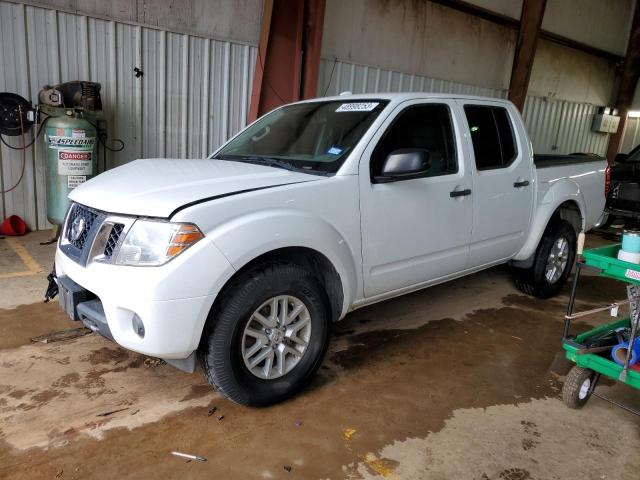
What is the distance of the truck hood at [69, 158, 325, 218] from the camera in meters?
2.38

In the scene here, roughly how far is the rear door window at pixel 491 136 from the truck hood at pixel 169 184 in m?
1.63

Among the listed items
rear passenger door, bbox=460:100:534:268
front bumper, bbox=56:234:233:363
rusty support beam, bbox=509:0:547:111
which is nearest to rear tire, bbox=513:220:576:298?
rear passenger door, bbox=460:100:534:268

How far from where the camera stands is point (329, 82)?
8.48 m

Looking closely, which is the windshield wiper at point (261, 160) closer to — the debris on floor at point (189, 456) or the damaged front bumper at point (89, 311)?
the damaged front bumper at point (89, 311)

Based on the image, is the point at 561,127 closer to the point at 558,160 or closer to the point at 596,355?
the point at 558,160

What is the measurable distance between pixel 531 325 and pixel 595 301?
134cm

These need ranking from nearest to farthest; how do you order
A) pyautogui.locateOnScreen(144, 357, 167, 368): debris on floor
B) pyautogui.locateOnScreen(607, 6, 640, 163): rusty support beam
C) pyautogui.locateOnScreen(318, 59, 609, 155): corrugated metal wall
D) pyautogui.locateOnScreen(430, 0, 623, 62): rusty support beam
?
pyautogui.locateOnScreen(144, 357, 167, 368): debris on floor → pyautogui.locateOnScreen(318, 59, 609, 155): corrugated metal wall → pyautogui.locateOnScreen(430, 0, 623, 62): rusty support beam → pyautogui.locateOnScreen(607, 6, 640, 163): rusty support beam

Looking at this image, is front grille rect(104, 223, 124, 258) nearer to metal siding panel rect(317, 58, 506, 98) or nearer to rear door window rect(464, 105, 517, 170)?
rear door window rect(464, 105, 517, 170)

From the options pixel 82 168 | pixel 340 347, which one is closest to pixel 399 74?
pixel 82 168

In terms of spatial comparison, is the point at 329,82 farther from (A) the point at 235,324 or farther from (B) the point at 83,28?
(A) the point at 235,324

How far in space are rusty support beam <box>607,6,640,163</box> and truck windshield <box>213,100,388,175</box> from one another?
13.8 metres

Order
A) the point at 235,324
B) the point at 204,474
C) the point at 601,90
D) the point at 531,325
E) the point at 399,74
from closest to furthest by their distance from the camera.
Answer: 1. the point at 204,474
2. the point at 235,324
3. the point at 531,325
4. the point at 399,74
5. the point at 601,90

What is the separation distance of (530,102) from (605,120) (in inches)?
144

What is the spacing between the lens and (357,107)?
11.0 feet
